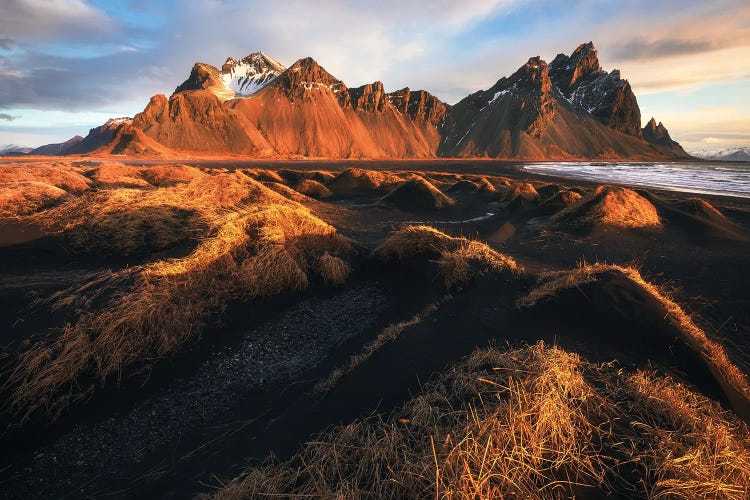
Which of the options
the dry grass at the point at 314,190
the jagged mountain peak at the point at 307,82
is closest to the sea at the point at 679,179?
the dry grass at the point at 314,190

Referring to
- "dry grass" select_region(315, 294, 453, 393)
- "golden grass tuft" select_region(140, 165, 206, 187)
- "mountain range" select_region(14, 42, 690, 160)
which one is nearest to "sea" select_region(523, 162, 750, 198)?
"dry grass" select_region(315, 294, 453, 393)

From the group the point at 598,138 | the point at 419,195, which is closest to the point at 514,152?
the point at 598,138

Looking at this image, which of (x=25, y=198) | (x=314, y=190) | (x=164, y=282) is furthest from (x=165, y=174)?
(x=164, y=282)

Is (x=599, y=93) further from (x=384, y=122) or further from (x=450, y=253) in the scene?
(x=450, y=253)

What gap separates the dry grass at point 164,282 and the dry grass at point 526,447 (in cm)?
365

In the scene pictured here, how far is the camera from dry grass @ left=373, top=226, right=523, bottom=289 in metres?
8.19

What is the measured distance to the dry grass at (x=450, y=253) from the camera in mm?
8188

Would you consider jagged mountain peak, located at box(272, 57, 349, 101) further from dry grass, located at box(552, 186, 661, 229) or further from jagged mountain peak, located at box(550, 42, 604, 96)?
dry grass, located at box(552, 186, 661, 229)

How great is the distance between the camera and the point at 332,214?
73.4 feet

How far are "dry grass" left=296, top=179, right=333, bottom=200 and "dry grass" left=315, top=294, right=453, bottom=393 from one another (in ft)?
80.4

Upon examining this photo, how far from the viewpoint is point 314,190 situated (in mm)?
30703

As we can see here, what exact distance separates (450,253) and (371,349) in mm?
3988

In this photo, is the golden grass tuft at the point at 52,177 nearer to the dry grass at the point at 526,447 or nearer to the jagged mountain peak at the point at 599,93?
the dry grass at the point at 526,447

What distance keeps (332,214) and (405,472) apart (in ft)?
66.2
